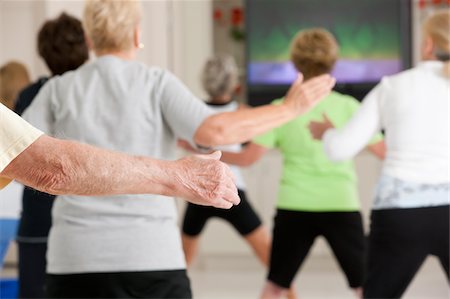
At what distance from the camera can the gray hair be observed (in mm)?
4465

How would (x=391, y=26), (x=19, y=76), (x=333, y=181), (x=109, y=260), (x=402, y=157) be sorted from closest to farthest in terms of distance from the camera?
(x=109, y=260) → (x=402, y=157) → (x=333, y=181) → (x=19, y=76) → (x=391, y=26)

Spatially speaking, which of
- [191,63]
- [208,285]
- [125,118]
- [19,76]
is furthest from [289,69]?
[125,118]

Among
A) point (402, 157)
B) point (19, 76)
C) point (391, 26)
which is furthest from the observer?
point (391, 26)

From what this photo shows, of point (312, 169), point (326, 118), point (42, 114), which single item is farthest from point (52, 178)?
point (312, 169)

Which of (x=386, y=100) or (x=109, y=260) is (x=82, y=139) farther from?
(x=386, y=100)

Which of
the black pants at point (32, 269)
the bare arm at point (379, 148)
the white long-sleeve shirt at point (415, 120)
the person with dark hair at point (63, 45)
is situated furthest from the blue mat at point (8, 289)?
the white long-sleeve shirt at point (415, 120)

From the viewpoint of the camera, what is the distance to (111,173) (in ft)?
4.35

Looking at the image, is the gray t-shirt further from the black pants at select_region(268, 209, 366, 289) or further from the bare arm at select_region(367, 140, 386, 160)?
the black pants at select_region(268, 209, 366, 289)

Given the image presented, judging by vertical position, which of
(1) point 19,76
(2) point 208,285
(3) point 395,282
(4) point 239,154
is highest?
(1) point 19,76

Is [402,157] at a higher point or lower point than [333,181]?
higher

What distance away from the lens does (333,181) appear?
3.43m

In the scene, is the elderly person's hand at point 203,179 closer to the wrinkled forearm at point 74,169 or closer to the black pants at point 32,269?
the wrinkled forearm at point 74,169

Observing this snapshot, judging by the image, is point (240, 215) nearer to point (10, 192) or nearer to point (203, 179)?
point (10, 192)

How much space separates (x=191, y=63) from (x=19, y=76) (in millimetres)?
2500
